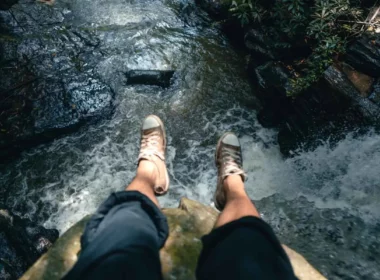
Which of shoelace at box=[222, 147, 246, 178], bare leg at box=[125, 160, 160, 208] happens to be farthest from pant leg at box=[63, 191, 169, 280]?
shoelace at box=[222, 147, 246, 178]

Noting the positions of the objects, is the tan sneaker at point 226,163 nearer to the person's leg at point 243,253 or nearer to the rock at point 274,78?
the person's leg at point 243,253

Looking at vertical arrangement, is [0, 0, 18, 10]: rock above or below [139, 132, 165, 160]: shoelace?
below

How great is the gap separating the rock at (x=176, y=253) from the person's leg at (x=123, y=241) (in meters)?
0.68

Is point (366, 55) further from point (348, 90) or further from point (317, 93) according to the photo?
point (317, 93)

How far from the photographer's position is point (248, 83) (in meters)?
5.40

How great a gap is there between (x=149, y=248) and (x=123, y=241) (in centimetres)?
16

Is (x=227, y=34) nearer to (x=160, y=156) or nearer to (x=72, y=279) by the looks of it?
(x=160, y=156)

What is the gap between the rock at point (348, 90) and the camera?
3836mm

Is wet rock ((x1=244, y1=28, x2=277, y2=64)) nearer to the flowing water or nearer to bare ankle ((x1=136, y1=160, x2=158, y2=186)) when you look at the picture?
the flowing water

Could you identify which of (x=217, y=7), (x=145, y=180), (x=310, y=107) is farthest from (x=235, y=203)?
(x=217, y=7)

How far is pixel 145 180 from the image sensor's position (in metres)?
2.75

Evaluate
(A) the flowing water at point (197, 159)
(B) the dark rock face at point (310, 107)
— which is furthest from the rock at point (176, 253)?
(B) the dark rock face at point (310, 107)

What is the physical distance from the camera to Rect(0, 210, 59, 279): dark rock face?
3.03 m

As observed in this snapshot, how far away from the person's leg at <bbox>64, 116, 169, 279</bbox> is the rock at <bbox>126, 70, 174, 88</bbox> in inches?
137
